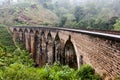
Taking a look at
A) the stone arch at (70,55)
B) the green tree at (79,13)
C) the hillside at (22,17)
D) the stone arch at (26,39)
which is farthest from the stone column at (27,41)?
the green tree at (79,13)

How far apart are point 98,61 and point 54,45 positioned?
1562 centimetres

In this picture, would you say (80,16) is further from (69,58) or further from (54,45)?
(69,58)

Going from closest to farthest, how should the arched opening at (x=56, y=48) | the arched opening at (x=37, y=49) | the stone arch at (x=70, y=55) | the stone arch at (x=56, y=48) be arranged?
1. the stone arch at (x=70, y=55)
2. the stone arch at (x=56, y=48)
3. the arched opening at (x=56, y=48)
4. the arched opening at (x=37, y=49)

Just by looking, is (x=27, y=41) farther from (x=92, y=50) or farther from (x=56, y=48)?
(x=92, y=50)

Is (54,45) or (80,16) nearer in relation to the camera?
(54,45)

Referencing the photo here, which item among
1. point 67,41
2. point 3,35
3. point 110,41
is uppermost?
point 110,41

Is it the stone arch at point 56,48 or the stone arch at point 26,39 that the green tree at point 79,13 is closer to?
the stone arch at point 26,39

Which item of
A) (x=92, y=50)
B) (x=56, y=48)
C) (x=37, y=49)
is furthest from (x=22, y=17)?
(x=92, y=50)

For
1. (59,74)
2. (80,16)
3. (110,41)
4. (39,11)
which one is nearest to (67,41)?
(59,74)

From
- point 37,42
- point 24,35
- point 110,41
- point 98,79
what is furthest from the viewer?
Answer: point 24,35

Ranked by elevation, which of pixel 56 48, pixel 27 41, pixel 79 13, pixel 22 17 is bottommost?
pixel 27 41

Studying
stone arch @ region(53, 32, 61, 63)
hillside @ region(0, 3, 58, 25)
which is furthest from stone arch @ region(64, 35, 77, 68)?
hillside @ region(0, 3, 58, 25)

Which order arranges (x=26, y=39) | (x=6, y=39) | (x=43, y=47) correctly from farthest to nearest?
(x=6, y=39) < (x=26, y=39) < (x=43, y=47)

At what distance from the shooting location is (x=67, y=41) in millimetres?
18750
